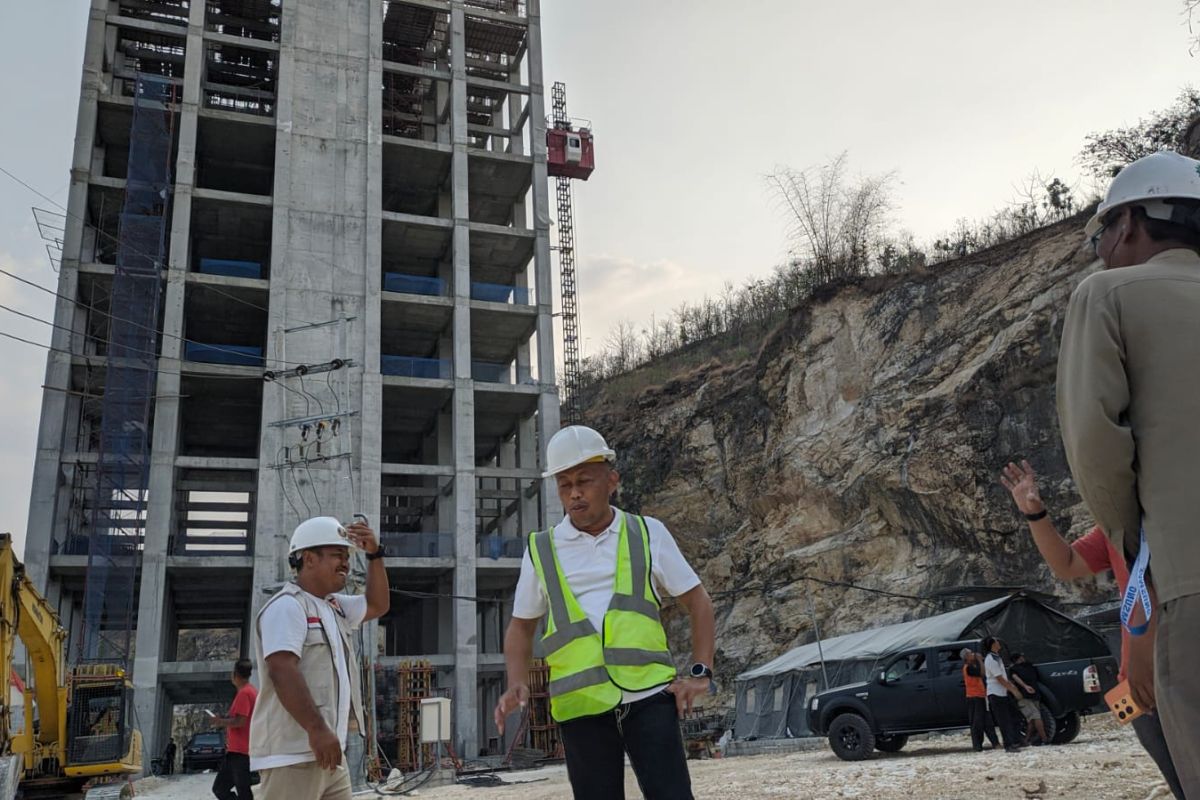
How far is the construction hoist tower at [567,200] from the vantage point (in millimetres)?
47969

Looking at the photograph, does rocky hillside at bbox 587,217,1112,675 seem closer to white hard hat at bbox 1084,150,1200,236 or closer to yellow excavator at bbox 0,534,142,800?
yellow excavator at bbox 0,534,142,800

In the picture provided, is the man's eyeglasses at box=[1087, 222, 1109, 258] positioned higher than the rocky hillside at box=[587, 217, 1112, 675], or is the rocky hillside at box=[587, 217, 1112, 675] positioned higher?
the rocky hillside at box=[587, 217, 1112, 675]

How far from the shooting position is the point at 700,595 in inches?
153

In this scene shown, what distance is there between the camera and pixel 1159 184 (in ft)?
8.86

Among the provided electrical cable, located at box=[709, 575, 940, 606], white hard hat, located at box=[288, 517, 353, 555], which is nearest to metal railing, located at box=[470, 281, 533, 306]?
electrical cable, located at box=[709, 575, 940, 606]

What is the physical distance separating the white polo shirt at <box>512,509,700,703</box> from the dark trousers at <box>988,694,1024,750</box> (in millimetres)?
11374

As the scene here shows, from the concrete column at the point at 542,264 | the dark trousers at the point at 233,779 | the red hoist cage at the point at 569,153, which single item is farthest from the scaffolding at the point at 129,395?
the dark trousers at the point at 233,779

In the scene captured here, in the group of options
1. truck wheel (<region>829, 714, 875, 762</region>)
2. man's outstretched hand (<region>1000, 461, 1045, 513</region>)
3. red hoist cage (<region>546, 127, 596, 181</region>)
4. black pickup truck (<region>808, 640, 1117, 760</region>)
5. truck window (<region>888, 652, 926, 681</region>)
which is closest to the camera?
man's outstretched hand (<region>1000, 461, 1045, 513</region>)

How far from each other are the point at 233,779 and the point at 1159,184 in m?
9.76

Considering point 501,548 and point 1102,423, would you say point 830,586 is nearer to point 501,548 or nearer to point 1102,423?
point 501,548

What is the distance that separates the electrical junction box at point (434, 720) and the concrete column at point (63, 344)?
16.8 meters

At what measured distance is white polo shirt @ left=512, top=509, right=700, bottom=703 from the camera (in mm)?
3701

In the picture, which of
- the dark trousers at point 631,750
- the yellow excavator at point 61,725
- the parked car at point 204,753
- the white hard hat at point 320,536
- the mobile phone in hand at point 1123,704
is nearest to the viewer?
the mobile phone in hand at point 1123,704

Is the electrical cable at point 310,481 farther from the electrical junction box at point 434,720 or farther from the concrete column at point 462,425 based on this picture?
the electrical junction box at point 434,720
